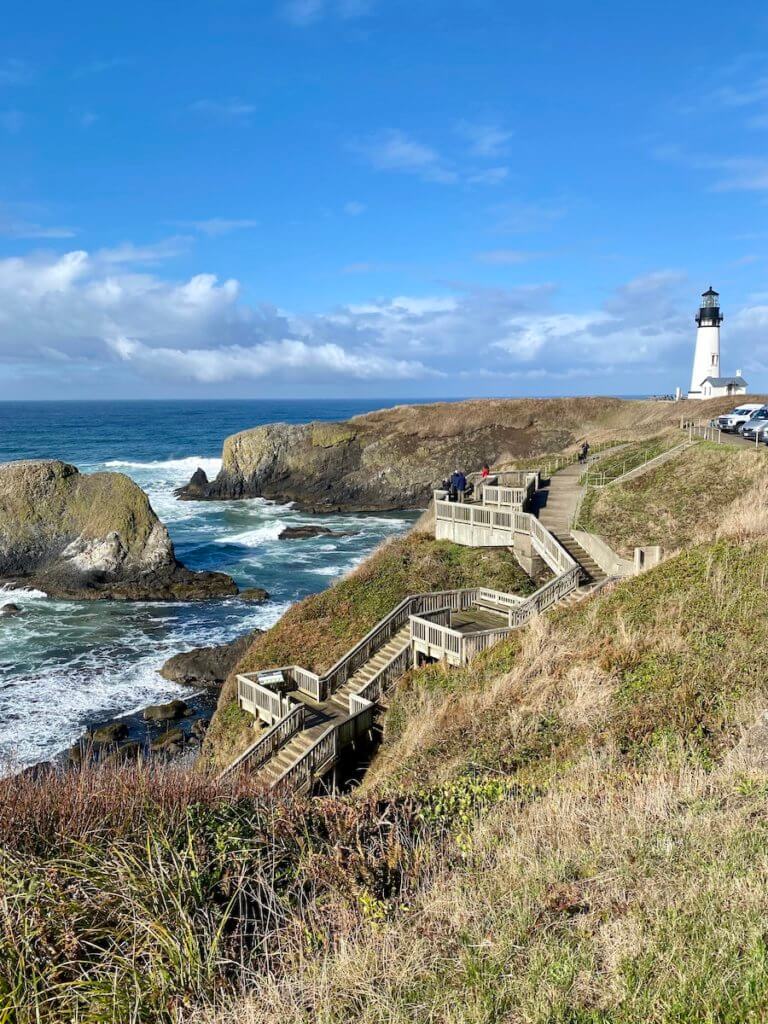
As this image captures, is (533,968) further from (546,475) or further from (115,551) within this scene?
(115,551)

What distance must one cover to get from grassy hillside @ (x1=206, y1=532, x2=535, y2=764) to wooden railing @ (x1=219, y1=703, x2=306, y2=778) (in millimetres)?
2031

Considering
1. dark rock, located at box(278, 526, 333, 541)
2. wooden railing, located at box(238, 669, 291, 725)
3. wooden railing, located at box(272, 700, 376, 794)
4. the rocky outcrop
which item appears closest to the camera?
wooden railing, located at box(272, 700, 376, 794)

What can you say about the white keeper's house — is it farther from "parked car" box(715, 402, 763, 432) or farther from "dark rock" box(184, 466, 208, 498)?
"dark rock" box(184, 466, 208, 498)

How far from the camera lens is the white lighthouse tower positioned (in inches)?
2594

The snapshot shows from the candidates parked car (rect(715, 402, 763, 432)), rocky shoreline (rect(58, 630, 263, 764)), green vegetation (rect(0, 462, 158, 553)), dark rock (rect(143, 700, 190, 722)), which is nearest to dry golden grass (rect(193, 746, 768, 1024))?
rocky shoreline (rect(58, 630, 263, 764))

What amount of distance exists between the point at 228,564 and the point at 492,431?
3825 centimetres

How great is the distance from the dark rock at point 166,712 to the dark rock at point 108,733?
1.03 meters

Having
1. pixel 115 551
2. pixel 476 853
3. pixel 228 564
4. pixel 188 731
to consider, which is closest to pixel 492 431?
pixel 228 564

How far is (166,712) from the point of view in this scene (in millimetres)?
23547

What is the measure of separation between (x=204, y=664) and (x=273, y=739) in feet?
39.3

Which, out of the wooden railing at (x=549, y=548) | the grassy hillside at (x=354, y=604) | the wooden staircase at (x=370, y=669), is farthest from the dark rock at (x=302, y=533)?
the wooden staircase at (x=370, y=669)

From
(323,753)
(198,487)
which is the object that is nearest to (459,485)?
(323,753)

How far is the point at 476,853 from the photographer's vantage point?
6.89m

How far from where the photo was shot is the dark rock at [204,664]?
26469 mm
